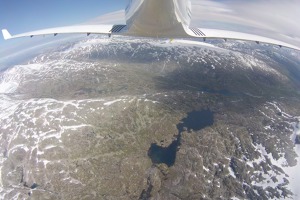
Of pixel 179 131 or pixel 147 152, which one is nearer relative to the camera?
pixel 147 152

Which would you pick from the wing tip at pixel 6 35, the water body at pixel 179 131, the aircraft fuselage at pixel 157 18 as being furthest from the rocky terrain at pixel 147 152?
the aircraft fuselage at pixel 157 18

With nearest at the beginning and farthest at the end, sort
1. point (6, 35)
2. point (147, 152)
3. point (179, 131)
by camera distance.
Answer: point (6, 35), point (147, 152), point (179, 131)

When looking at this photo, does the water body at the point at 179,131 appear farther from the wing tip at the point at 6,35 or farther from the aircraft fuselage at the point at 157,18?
the aircraft fuselage at the point at 157,18

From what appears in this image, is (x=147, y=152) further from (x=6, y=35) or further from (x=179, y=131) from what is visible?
(x=6, y=35)

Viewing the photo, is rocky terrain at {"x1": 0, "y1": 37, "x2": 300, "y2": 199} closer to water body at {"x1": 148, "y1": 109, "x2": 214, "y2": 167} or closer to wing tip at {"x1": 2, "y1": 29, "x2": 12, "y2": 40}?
water body at {"x1": 148, "y1": 109, "x2": 214, "y2": 167}

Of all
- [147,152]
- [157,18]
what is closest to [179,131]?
[147,152]

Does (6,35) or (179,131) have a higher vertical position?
(6,35)

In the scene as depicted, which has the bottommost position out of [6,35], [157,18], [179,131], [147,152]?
[147,152]

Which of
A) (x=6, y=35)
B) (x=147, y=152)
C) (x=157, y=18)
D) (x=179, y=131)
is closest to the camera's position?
(x=157, y=18)

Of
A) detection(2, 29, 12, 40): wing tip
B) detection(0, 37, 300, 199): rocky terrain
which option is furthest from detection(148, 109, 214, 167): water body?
detection(2, 29, 12, 40): wing tip
